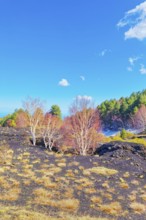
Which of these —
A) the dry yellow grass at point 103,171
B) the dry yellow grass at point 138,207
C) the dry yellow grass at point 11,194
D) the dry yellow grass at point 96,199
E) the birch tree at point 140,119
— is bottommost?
the dry yellow grass at point 138,207

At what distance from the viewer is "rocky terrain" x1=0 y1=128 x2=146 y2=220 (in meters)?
12.8

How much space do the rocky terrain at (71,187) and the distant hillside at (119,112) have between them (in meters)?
67.8

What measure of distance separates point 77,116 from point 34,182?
1735 cm

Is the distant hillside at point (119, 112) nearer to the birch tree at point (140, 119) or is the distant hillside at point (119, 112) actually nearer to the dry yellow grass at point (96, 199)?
the birch tree at point (140, 119)

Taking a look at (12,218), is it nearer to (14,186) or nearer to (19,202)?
(19,202)

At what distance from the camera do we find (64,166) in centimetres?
2294

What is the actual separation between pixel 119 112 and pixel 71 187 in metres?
81.9

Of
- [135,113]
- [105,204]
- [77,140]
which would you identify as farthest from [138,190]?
[135,113]

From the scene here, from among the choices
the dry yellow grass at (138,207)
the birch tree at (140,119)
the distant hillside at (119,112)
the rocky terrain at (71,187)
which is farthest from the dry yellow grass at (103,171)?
the distant hillside at (119,112)

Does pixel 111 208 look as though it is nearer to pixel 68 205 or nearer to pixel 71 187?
pixel 68 205

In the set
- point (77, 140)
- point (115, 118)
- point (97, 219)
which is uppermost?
point (115, 118)

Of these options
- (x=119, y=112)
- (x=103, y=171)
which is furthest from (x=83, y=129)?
(x=119, y=112)

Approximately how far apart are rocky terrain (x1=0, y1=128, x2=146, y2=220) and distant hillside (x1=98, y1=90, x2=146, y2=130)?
67.8m

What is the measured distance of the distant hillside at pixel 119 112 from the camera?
3656 inches
